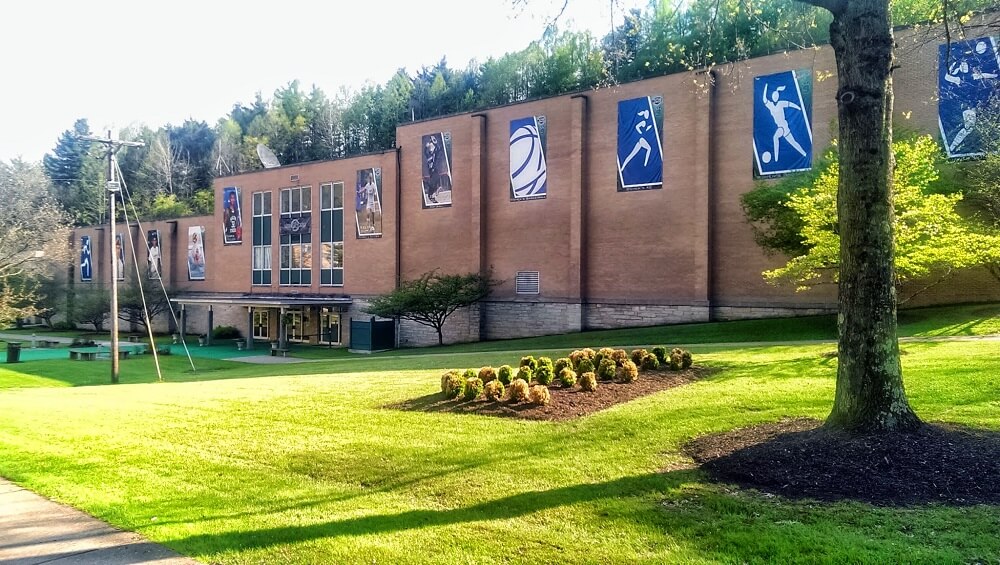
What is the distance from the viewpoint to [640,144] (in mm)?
32750

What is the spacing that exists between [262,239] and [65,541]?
46192 millimetres

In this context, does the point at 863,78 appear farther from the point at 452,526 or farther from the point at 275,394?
the point at 275,394

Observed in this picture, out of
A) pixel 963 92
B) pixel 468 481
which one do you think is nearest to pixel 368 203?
pixel 963 92

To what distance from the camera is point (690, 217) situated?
30875 mm

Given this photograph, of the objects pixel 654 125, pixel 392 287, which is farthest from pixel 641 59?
pixel 392 287

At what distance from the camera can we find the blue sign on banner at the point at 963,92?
2281cm

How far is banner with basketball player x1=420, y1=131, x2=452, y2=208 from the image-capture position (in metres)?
40.2

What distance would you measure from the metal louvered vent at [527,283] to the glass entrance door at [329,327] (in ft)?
45.3

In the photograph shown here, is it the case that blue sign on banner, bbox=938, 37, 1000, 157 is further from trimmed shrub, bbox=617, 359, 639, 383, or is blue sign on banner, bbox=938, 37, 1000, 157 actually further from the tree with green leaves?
the tree with green leaves

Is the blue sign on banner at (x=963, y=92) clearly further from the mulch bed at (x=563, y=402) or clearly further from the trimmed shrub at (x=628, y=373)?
the mulch bed at (x=563, y=402)

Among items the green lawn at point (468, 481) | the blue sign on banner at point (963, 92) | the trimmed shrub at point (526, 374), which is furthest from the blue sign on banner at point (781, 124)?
the trimmed shrub at point (526, 374)

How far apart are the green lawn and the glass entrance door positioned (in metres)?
30.5

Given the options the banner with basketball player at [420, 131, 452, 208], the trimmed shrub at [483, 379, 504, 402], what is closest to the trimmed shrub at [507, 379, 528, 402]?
the trimmed shrub at [483, 379, 504, 402]

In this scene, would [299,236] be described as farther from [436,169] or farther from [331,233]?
[436,169]
